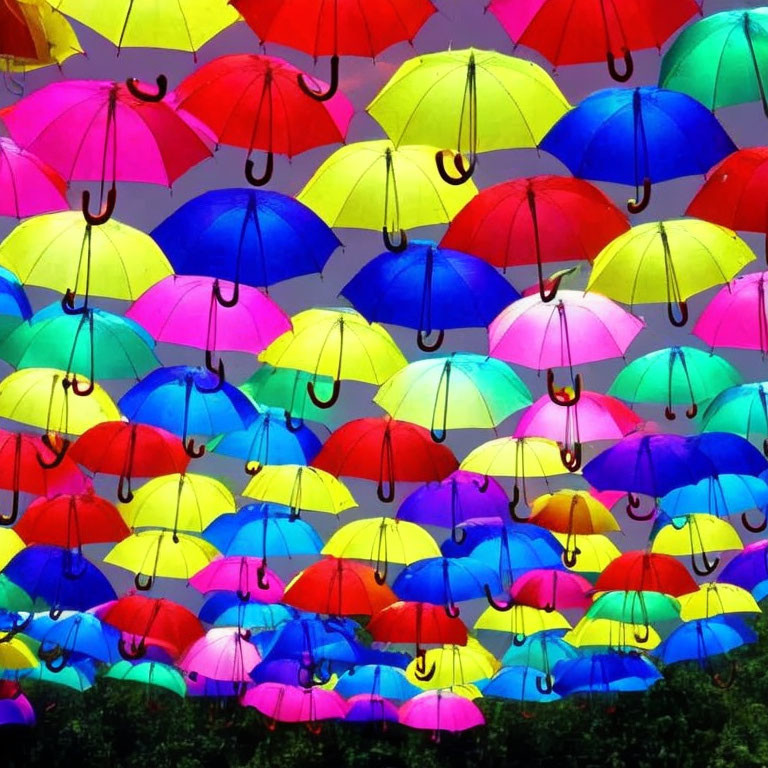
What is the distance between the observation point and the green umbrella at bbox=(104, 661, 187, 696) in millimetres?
9648

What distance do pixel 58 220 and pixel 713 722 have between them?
Answer: 838 centimetres

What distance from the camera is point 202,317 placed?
5.89 metres

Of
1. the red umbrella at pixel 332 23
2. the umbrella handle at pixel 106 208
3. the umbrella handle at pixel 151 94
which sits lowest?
the umbrella handle at pixel 106 208

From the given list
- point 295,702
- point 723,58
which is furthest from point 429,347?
point 295,702

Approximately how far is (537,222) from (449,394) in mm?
1632

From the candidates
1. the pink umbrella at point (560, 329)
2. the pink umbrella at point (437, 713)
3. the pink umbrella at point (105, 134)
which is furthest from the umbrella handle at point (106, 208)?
the pink umbrella at point (437, 713)

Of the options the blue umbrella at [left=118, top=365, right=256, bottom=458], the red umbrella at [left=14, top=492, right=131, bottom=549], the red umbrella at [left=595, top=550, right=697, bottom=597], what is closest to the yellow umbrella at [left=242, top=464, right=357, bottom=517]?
the red umbrella at [left=14, top=492, right=131, bottom=549]

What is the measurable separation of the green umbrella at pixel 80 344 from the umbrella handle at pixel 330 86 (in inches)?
78.1

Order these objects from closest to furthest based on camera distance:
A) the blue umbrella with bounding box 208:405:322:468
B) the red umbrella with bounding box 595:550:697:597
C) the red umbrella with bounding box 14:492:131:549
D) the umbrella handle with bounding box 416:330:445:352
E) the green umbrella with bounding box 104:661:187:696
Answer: the umbrella handle with bounding box 416:330:445:352, the blue umbrella with bounding box 208:405:322:468, the red umbrella with bounding box 14:492:131:549, the red umbrella with bounding box 595:550:697:597, the green umbrella with bounding box 104:661:187:696

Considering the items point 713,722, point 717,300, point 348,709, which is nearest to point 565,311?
point 717,300

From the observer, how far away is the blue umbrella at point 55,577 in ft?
25.7

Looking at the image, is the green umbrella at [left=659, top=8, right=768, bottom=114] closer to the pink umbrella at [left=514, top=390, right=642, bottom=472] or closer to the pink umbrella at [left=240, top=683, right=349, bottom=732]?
the pink umbrella at [left=514, top=390, right=642, bottom=472]

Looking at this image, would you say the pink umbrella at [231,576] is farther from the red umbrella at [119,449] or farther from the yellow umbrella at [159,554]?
the red umbrella at [119,449]

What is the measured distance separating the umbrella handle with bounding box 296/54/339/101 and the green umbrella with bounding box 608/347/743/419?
278 cm
